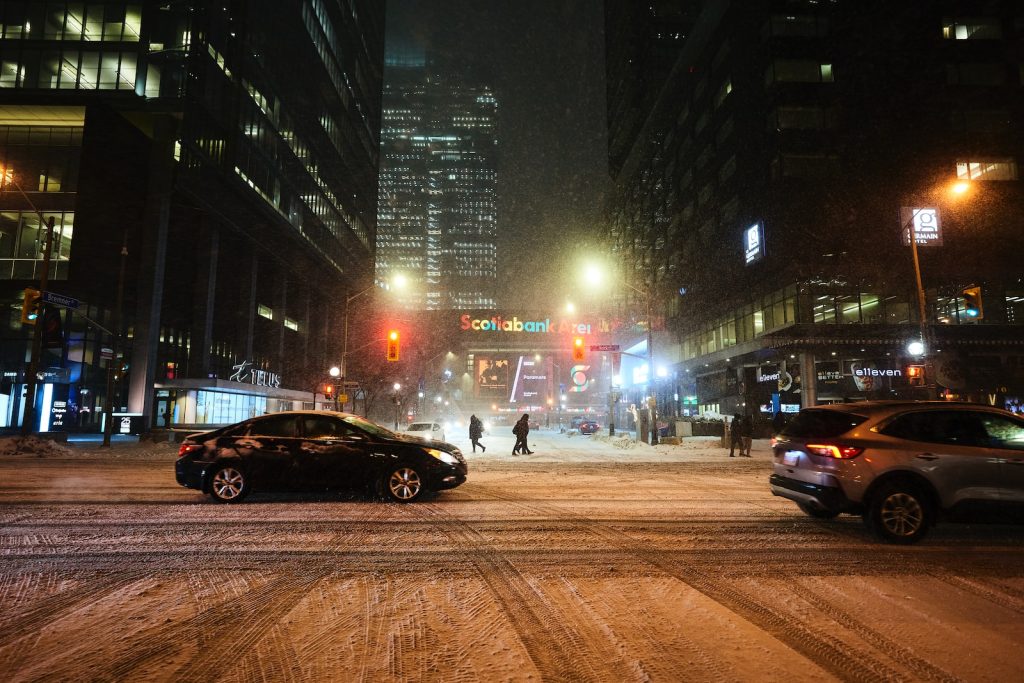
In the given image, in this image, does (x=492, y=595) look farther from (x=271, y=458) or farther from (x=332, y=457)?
(x=271, y=458)

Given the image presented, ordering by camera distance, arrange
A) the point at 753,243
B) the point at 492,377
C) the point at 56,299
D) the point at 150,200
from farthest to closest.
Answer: the point at 492,377 < the point at 753,243 < the point at 150,200 < the point at 56,299

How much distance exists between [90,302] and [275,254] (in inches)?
694

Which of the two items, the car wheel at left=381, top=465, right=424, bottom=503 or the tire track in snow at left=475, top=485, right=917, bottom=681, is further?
the car wheel at left=381, top=465, right=424, bottom=503

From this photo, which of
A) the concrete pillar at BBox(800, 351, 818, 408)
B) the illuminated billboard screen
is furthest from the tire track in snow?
the illuminated billboard screen

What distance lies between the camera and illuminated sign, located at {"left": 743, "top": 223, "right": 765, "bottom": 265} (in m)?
36.0

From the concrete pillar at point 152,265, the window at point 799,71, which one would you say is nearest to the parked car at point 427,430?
the concrete pillar at point 152,265

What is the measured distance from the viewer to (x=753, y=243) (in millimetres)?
37094

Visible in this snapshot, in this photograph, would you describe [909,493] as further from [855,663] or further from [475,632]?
[475,632]

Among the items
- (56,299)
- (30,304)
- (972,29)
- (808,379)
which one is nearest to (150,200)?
(56,299)

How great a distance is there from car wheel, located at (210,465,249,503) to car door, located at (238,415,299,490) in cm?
20

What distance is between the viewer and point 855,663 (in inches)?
129

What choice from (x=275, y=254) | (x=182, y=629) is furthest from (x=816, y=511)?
(x=275, y=254)

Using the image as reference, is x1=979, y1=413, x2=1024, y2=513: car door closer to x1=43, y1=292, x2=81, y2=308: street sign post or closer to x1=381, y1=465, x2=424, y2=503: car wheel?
x1=381, y1=465, x2=424, y2=503: car wheel

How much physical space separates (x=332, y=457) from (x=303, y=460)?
1.54 feet
